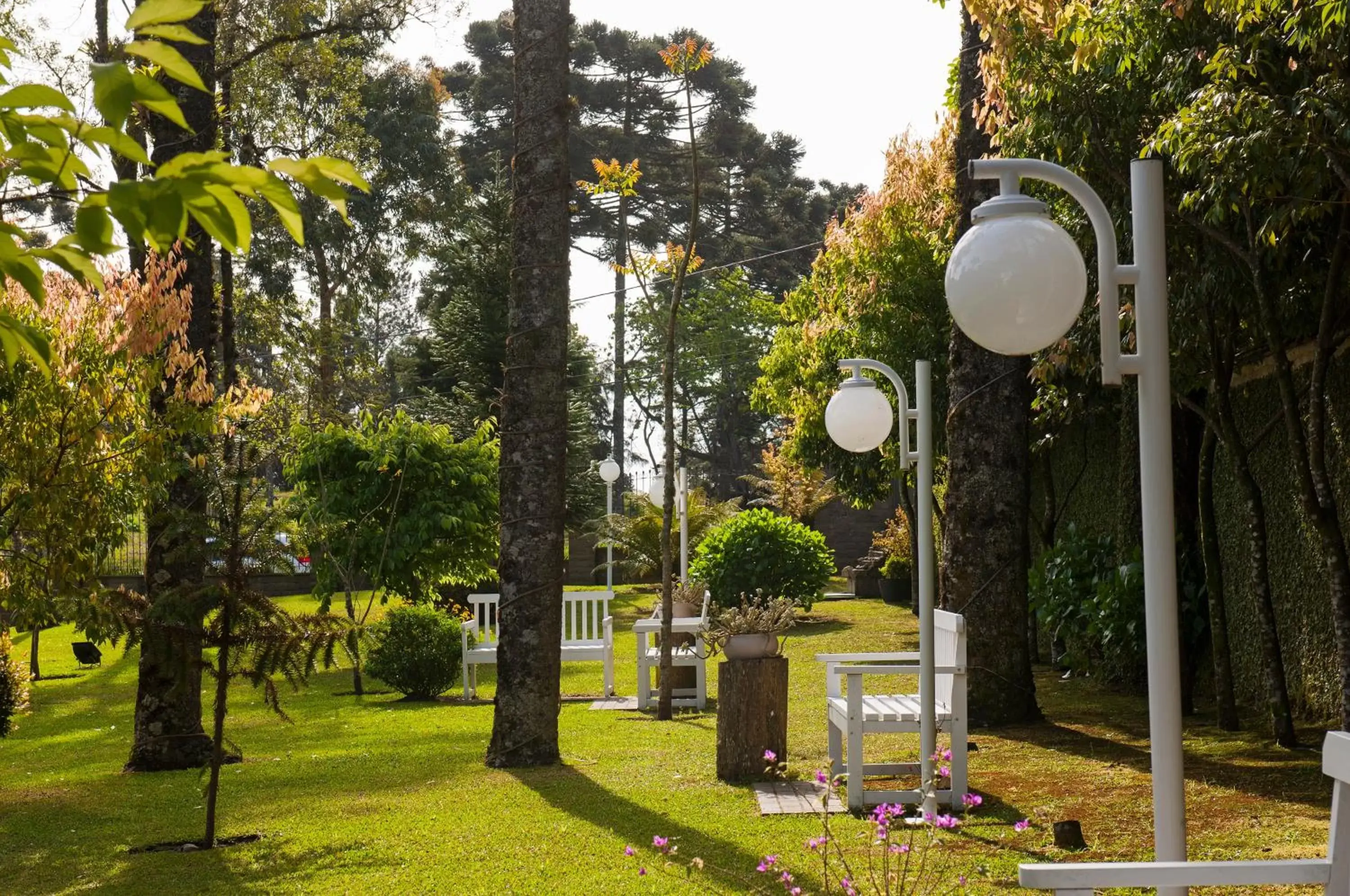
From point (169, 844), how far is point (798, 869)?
10.0ft

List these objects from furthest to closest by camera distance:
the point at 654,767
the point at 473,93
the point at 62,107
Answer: the point at 473,93
the point at 654,767
the point at 62,107

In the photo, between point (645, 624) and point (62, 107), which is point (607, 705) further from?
point (62, 107)

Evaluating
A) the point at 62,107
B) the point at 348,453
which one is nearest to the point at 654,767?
the point at 62,107

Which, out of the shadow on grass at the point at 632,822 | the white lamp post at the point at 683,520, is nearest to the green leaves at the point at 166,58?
the shadow on grass at the point at 632,822

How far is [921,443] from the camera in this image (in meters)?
6.01

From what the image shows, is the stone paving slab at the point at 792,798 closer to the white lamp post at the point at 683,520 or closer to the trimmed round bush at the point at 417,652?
the trimmed round bush at the point at 417,652

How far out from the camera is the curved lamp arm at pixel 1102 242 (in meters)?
2.92

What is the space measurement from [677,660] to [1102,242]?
8279 millimetres

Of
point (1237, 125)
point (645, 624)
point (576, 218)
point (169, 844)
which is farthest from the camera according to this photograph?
point (576, 218)

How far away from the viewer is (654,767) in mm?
7730

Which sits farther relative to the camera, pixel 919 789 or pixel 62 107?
pixel 919 789

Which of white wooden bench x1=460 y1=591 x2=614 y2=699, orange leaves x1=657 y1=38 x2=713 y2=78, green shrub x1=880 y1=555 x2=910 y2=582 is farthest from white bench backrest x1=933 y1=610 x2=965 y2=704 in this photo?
green shrub x1=880 y1=555 x2=910 y2=582

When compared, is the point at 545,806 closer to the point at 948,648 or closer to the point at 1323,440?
the point at 948,648

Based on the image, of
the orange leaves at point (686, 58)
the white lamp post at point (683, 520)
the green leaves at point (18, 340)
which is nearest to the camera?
the green leaves at point (18, 340)
